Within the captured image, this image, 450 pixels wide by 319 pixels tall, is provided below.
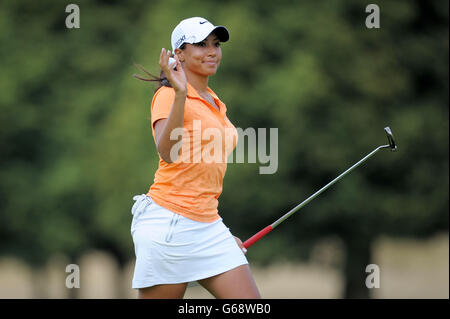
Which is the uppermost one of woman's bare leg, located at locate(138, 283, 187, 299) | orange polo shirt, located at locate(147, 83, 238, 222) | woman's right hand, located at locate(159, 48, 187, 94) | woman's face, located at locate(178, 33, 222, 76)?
woman's face, located at locate(178, 33, 222, 76)

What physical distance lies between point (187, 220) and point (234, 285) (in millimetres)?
451

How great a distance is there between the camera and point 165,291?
4523mm

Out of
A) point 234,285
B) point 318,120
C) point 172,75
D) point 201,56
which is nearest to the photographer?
point 172,75

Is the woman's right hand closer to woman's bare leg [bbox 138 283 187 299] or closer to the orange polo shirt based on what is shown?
the orange polo shirt

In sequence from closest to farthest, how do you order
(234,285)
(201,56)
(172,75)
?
1. (172,75)
2. (234,285)
3. (201,56)

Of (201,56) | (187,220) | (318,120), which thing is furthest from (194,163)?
(318,120)

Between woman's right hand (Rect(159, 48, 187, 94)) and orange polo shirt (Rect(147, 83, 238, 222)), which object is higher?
woman's right hand (Rect(159, 48, 187, 94))

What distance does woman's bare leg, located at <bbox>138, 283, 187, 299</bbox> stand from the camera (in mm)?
4516

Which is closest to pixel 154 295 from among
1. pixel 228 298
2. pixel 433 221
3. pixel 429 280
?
pixel 228 298

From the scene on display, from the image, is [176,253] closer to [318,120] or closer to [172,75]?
[172,75]

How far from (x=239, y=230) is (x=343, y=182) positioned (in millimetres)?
2017

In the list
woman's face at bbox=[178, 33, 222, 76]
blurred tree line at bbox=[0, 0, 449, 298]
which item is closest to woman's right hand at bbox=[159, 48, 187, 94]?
woman's face at bbox=[178, 33, 222, 76]

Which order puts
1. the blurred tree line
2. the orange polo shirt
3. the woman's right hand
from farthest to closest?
the blurred tree line, the orange polo shirt, the woman's right hand

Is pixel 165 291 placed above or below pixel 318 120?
below
